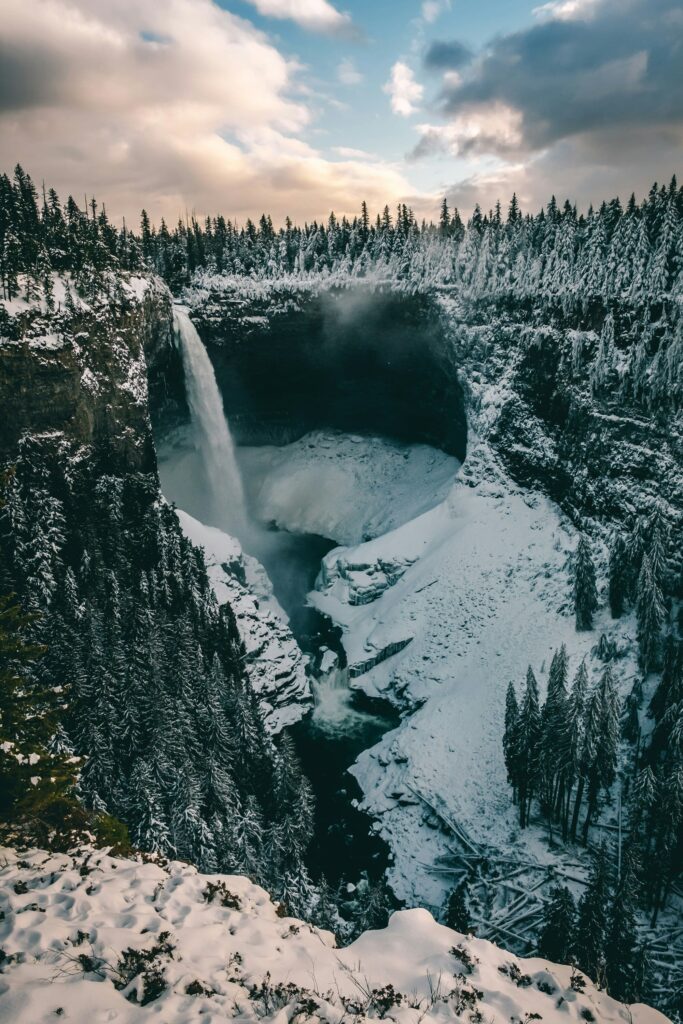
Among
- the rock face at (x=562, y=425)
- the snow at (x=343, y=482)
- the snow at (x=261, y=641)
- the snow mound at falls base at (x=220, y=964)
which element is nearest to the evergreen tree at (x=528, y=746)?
the rock face at (x=562, y=425)

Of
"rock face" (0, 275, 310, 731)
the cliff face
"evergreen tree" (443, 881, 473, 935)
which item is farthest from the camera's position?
"rock face" (0, 275, 310, 731)

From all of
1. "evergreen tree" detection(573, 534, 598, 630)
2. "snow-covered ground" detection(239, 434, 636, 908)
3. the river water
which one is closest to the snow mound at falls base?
the river water

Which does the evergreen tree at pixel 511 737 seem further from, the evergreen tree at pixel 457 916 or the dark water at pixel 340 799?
the dark water at pixel 340 799

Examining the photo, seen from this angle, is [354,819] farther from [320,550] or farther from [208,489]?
[208,489]

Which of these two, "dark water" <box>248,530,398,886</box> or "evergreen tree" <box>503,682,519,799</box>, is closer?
"evergreen tree" <box>503,682,519,799</box>

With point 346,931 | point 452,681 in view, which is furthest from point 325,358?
point 346,931

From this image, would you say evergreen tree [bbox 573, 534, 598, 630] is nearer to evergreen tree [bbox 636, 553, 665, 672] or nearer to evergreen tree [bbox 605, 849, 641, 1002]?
evergreen tree [bbox 636, 553, 665, 672]
